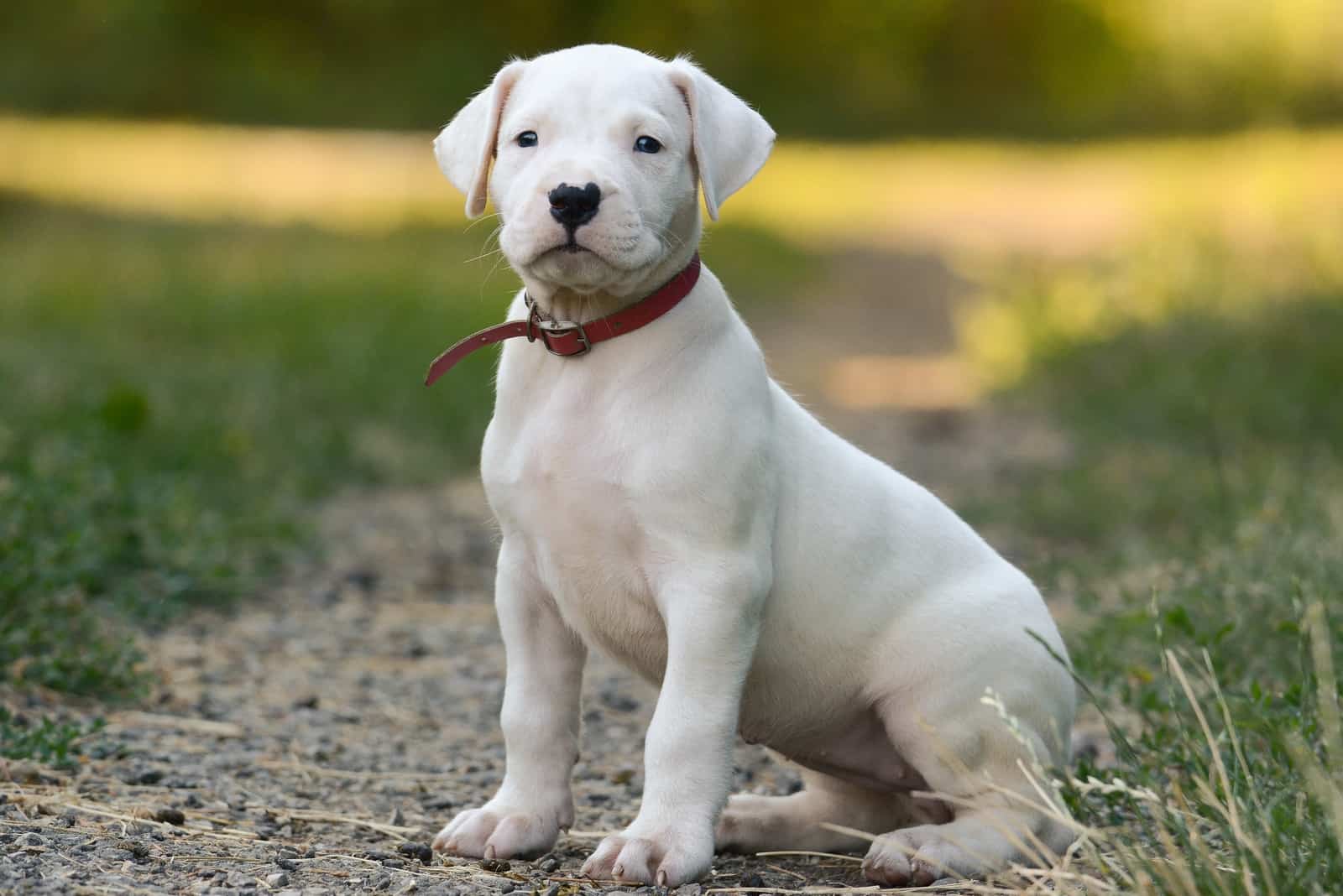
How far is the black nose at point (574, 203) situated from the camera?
307 cm

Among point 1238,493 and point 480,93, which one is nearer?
point 480,93

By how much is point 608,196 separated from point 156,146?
2136 cm

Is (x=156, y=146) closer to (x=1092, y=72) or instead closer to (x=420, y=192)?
(x=420, y=192)

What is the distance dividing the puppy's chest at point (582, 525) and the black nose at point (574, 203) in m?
0.43

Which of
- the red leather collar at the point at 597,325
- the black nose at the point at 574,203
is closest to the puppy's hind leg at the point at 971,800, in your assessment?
the red leather collar at the point at 597,325

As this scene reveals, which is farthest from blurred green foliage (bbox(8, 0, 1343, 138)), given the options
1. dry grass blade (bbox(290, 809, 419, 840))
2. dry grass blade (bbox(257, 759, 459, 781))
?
dry grass blade (bbox(290, 809, 419, 840))

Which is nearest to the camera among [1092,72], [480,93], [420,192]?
[480,93]

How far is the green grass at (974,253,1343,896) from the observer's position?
8.94 feet

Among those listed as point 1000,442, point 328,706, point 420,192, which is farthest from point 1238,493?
point 420,192

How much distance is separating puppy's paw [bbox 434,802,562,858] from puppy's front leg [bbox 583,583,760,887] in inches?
10.0

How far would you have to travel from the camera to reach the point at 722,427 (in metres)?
3.22

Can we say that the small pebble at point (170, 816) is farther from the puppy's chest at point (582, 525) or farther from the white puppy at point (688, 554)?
the puppy's chest at point (582, 525)

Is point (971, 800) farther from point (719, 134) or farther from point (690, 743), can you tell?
point (719, 134)

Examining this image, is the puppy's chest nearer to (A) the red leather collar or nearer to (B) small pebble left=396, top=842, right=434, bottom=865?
(A) the red leather collar
